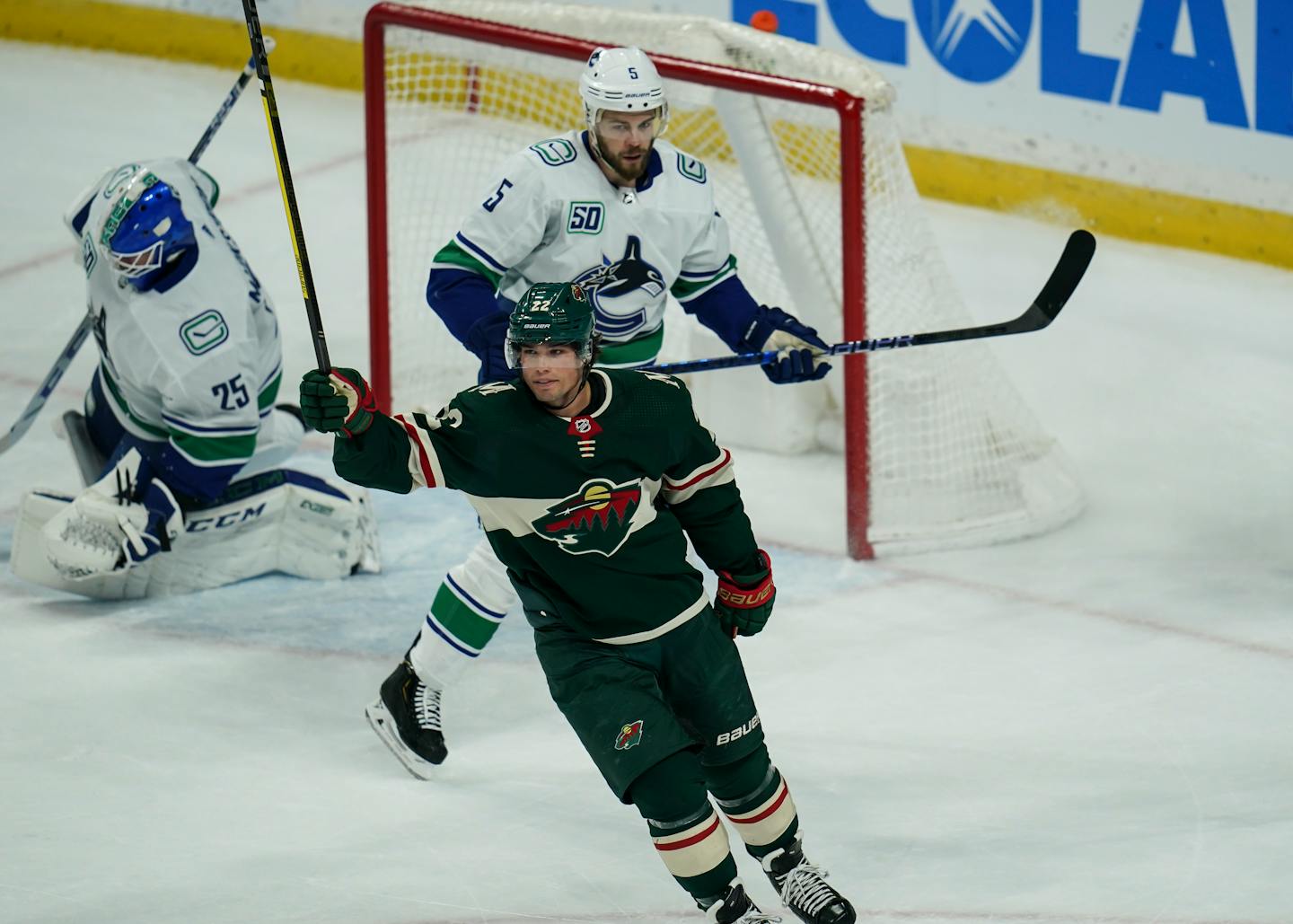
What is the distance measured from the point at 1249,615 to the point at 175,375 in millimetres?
2350

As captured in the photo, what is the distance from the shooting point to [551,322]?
2801 mm

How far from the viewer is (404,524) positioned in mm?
4977

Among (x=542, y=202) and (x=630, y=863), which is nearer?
(x=630, y=863)

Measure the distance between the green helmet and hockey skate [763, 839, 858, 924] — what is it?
0.82 metres

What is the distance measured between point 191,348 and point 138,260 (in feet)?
0.68

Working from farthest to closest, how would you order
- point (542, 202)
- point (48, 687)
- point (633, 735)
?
point (48, 687) < point (542, 202) < point (633, 735)

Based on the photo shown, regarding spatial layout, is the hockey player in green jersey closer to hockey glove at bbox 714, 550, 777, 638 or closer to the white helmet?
hockey glove at bbox 714, 550, 777, 638

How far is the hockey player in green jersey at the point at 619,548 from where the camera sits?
9.38 ft

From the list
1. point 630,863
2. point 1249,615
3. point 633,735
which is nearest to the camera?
point 633,735

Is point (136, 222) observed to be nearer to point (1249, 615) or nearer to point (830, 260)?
point (830, 260)

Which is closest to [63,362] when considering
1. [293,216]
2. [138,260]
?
[138,260]

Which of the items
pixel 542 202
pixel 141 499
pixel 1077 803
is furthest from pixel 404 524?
pixel 1077 803

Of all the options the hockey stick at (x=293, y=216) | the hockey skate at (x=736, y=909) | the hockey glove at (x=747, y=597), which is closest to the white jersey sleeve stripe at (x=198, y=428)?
the hockey stick at (x=293, y=216)

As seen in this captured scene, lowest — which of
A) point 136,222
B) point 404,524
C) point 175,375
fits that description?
point 404,524
